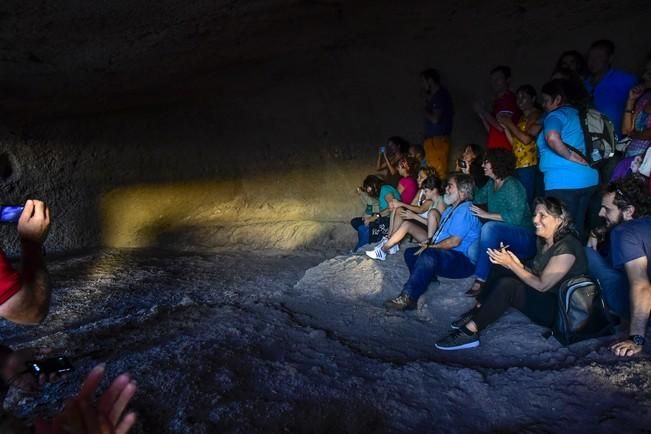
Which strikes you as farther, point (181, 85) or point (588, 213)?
point (181, 85)

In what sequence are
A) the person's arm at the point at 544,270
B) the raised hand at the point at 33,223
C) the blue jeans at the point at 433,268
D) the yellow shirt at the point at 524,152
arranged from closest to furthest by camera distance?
the raised hand at the point at 33,223 → the person's arm at the point at 544,270 → the blue jeans at the point at 433,268 → the yellow shirt at the point at 524,152

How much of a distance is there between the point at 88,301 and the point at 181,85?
270 centimetres

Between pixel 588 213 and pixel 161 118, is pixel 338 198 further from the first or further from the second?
pixel 588 213

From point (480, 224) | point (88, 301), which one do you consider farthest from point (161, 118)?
point (480, 224)

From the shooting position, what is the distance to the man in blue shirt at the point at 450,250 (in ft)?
11.8

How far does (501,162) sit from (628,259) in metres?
1.20

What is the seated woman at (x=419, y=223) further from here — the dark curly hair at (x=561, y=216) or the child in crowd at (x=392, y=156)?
the dark curly hair at (x=561, y=216)

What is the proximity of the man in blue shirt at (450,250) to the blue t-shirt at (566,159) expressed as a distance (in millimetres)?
605

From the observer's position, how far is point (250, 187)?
22.0 feet

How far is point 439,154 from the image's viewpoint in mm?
5406

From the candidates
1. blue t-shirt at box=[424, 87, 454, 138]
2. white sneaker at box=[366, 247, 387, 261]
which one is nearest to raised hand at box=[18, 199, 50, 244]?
white sneaker at box=[366, 247, 387, 261]

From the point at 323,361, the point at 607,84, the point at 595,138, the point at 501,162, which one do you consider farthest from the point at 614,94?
the point at 323,361

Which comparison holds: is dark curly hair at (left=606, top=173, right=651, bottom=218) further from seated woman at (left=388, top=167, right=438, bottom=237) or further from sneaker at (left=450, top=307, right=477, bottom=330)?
seated woman at (left=388, top=167, right=438, bottom=237)

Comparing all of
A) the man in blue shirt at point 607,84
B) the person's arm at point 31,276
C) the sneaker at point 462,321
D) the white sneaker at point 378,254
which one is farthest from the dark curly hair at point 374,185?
the person's arm at point 31,276
